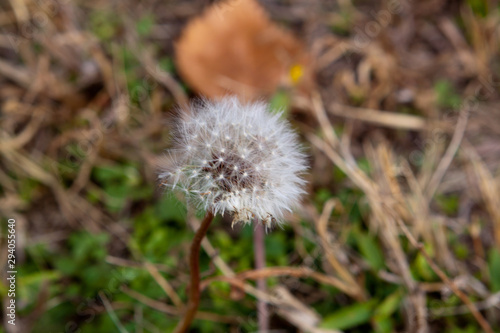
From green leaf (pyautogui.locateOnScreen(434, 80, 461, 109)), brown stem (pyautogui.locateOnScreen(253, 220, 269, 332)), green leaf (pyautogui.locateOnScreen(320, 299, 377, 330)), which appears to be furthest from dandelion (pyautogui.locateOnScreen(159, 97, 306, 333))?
green leaf (pyautogui.locateOnScreen(434, 80, 461, 109))

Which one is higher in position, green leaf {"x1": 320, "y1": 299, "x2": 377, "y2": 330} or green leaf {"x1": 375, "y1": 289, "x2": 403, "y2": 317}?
green leaf {"x1": 375, "y1": 289, "x2": 403, "y2": 317}

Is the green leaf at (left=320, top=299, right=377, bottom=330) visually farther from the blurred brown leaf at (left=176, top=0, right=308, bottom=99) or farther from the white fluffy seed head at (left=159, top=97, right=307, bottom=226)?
the blurred brown leaf at (left=176, top=0, right=308, bottom=99)

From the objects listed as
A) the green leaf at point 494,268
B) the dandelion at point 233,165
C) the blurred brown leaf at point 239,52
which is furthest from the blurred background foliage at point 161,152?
the dandelion at point 233,165

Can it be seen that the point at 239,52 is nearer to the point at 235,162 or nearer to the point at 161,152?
the point at 161,152

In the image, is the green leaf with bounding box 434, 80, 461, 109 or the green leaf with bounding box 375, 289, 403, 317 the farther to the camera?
the green leaf with bounding box 434, 80, 461, 109

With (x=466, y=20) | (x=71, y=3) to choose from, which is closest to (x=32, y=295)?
(x=71, y=3)

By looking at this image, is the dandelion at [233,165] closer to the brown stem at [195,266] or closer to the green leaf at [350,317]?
the brown stem at [195,266]
